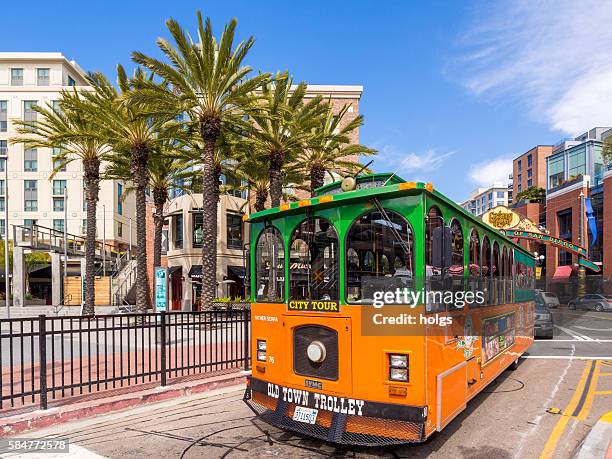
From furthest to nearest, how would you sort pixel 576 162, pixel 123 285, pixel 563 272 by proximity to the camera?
pixel 576 162 < pixel 563 272 < pixel 123 285

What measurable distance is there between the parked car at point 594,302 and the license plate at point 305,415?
37.3 m

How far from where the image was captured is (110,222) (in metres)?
57.0

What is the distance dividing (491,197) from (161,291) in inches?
5121

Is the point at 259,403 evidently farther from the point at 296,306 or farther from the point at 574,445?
the point at 574,445

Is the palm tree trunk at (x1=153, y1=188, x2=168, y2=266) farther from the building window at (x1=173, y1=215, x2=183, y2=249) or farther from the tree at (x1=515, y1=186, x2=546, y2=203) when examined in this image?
the tree at (x1=515, y1=186, x2=546, y2=203)

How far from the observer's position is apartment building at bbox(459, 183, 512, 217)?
421 feet

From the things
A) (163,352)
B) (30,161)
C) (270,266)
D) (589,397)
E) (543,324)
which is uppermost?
(30,161)

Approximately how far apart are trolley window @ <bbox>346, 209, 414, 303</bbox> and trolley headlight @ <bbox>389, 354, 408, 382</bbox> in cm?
67

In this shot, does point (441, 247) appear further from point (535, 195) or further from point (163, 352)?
point (535, 195)

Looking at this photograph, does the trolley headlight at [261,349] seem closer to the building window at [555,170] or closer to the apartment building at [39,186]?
the apartment building at [39,186]

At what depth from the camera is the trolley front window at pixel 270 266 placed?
608cm

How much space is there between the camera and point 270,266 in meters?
6.30

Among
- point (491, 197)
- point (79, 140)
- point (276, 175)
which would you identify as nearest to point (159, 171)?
point (79, 140)

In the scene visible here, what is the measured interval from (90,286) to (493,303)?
22.0m
